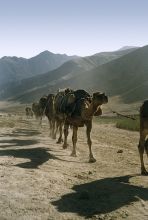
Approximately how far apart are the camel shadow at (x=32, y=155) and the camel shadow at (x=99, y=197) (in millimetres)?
2862

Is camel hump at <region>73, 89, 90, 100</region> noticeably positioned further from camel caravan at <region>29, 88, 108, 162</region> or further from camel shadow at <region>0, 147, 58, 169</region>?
camel shadow at <region>0, 147, 58, 169</region>

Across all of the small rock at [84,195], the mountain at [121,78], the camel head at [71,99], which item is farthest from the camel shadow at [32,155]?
the mountain at [121,78]

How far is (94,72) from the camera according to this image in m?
184

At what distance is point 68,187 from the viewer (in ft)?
41.8

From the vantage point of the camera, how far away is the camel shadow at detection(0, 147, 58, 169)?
15.8m

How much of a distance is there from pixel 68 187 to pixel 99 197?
3.86ft

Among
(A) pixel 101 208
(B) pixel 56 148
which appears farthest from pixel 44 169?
(B) pixel 56 148

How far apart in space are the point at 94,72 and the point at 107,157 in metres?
165

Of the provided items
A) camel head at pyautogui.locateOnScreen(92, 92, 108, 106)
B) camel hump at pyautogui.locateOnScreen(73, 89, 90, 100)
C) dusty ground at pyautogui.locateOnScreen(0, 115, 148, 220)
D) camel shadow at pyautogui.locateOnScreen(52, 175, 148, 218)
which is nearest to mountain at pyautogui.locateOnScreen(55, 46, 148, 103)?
camel hump at pyautogui.locateOnScreen(73, 89, 90, 100)

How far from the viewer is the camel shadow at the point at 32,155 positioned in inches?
622

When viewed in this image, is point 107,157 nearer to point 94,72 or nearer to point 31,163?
point 31,163

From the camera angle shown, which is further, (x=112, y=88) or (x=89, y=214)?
(x=112, y=88)

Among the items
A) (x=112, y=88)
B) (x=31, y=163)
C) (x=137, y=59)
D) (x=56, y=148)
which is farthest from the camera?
(x=137, y=59)

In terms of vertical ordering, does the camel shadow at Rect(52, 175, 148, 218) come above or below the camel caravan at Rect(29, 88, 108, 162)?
below
